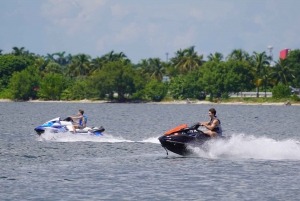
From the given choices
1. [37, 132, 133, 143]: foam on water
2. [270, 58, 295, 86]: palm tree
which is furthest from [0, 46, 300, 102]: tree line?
[37, 132, 133, 143]: foam on water

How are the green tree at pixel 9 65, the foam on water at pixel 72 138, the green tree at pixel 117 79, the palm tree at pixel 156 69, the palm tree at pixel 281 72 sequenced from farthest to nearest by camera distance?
the palm tree at pixel 156 69, the green tree at pixel 9 65, the green tree at pixel 117 79, the palm tree at pixel 281 72, the foam on water at pixel 72 138

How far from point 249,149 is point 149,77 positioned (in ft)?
452

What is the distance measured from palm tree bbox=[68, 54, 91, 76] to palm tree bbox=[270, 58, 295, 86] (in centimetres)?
4702

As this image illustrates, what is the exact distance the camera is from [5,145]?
3641cm

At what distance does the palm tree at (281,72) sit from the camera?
138250 mm

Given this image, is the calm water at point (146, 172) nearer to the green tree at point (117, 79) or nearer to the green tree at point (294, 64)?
the green tree at point (294, 64)

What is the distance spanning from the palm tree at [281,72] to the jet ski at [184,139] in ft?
365

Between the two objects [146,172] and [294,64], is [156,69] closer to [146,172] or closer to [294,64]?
[294,64]

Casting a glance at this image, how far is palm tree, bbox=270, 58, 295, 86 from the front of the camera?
454 ft

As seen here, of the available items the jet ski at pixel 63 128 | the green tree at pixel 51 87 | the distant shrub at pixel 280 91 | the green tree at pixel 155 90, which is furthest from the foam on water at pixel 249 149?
the green tree at pixel 51 87

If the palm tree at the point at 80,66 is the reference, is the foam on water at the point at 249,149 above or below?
below

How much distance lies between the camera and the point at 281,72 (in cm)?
13988

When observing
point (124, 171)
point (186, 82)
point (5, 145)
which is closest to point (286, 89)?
point (186, 82)

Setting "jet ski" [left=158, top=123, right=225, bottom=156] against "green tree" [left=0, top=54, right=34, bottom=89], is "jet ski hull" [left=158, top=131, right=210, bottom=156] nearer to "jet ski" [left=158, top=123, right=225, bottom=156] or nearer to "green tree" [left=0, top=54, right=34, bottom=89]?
"jet ski" [left=158, top=123, right=225, bottom=156]
